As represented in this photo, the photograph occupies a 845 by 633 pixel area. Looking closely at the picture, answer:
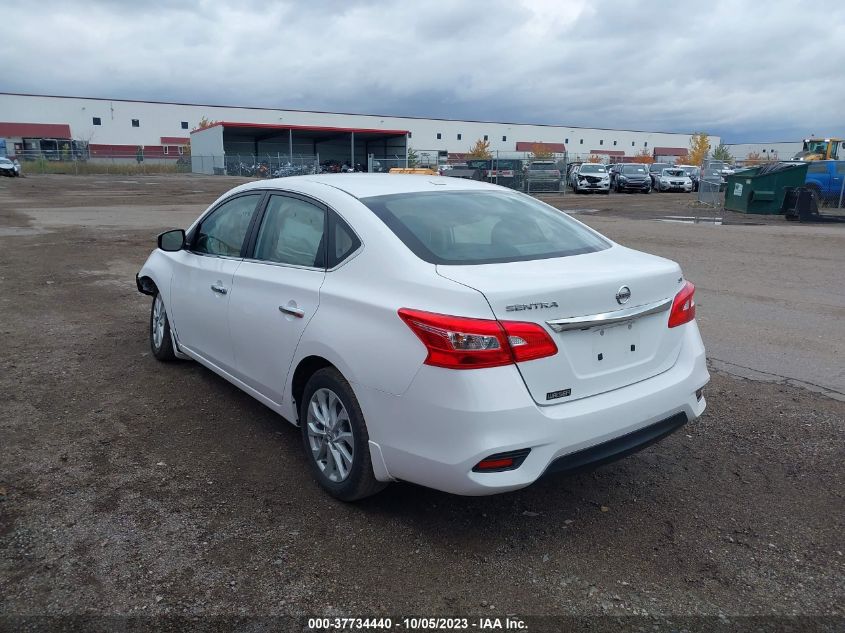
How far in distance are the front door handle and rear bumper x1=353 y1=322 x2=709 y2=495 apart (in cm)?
62

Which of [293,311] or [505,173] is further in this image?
[505,173]

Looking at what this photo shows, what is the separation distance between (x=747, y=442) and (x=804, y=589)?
4.98ft

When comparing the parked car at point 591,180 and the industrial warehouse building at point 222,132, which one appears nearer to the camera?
the parked car at point 591,180

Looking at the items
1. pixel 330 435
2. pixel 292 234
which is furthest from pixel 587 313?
pixel 292 234

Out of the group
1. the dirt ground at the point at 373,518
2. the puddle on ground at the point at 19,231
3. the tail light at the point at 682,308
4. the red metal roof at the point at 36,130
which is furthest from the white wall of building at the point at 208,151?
the tail light at the point at 682,308

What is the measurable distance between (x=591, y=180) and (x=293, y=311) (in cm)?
3635

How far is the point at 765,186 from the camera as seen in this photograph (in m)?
21.2

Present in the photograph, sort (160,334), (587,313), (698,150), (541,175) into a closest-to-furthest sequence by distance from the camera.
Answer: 1. (587,313)
2. (160,334)
3. (541,175)
4. (698,150)

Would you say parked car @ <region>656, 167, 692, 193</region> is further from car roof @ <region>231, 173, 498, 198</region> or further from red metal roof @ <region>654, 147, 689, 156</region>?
red metal roof @ <region>654, 147, 689, 156</region>

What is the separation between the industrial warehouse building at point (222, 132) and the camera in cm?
6838

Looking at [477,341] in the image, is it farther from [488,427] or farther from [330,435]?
[330,435]

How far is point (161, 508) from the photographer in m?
3.47

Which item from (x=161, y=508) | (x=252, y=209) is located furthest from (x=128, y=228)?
(x=161, y=508)

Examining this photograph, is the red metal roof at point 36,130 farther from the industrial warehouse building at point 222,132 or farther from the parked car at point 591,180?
the parked car at point 591,180
